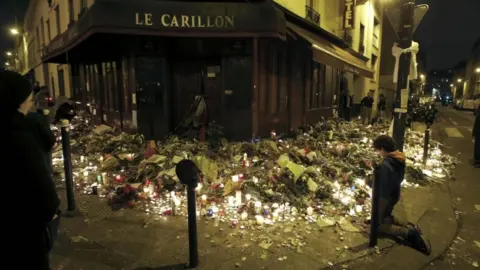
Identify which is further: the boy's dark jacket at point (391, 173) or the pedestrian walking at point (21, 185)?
the boy's dark jacket at point (391, 173)

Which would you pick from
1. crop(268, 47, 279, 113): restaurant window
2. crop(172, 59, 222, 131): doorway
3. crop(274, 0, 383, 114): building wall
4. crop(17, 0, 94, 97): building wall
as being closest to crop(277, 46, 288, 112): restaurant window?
crop(268, 47, 279, 113): restaurant window

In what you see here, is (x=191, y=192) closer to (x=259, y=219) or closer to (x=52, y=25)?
(x=259, y=219)

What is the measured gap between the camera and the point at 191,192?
127 inches

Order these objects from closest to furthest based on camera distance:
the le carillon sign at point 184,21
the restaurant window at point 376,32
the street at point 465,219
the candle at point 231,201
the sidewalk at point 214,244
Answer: the sidewalk at point 214,244 < the street at point 465,219 < the candle at point 231,201 < the le carillon sign at point 184,21 < the restaurant window at point 376,32

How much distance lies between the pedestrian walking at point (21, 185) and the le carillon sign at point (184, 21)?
5.23 metres

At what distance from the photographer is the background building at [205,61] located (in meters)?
6.84

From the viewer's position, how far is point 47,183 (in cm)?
189

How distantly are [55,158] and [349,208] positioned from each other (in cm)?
705

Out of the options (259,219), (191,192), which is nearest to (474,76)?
Answer: (259,219)

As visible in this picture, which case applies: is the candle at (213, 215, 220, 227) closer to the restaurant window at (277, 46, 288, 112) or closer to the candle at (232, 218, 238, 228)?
the candle at (232, 218, 238, 228)

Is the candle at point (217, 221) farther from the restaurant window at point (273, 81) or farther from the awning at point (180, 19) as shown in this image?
the restaurant window at point (273, 81)

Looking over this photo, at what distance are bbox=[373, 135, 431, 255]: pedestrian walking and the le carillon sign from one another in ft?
14.5

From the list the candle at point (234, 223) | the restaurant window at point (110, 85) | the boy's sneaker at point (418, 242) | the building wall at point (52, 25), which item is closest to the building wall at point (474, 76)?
the building wall at point (52, 25)

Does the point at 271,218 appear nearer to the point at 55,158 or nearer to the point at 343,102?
the point at 55,158
